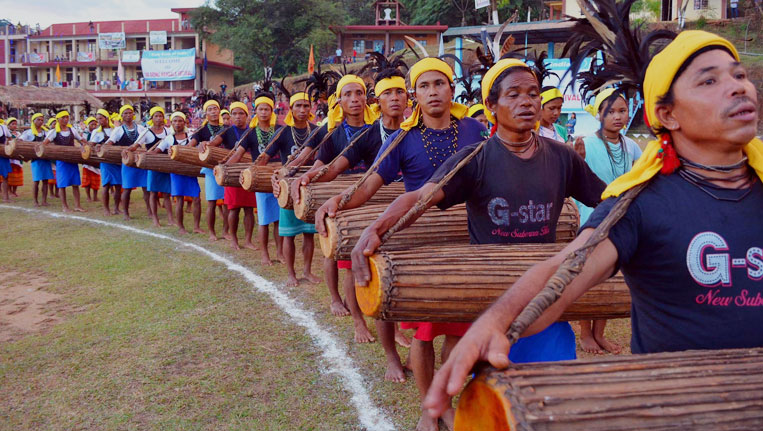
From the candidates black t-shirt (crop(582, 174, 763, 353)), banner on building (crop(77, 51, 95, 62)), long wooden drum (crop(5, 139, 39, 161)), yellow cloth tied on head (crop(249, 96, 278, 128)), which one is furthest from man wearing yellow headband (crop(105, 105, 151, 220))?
banner on building (crop(77, 51, 95, 62))

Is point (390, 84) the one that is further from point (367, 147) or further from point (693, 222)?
point (693, 222)

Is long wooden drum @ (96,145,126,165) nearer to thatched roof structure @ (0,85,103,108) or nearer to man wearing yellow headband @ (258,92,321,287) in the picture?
man wearing yellow headband @ (258,92,321,287)

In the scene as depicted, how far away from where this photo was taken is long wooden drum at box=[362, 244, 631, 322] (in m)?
2.64

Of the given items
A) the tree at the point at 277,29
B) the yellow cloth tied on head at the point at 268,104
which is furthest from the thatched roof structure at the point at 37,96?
the yellow cloth tied on head at the point at 268,104

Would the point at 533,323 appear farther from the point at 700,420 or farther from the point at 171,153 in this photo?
the point at 171,153

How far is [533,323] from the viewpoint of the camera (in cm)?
160

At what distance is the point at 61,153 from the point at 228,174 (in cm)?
696

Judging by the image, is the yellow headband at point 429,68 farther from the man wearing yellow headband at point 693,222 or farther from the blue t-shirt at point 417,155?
the man wearing yellow headband at point 693,222

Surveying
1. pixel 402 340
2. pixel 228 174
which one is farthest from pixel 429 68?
pixel 228 174

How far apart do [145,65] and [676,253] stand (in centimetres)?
4939

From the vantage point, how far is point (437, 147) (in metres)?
3.91

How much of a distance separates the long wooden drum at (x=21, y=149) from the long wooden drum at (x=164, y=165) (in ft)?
14.7

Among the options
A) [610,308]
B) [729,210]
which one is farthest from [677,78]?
[610,308]

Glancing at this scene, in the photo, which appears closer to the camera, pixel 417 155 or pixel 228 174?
pixel 417 155
